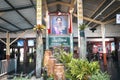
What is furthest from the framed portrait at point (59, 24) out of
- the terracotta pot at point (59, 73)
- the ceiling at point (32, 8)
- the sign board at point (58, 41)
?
the terracotta pot at point (59, 73)

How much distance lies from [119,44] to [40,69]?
15.8 m

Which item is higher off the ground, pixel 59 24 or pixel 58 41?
pixel 59 24

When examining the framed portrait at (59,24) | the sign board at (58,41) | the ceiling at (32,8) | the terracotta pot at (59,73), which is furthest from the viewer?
the framed portrait at (59,24)

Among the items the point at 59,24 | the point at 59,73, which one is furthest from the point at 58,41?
the point at 59,73

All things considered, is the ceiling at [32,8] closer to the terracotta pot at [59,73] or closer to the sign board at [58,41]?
the sign board at [58,41]

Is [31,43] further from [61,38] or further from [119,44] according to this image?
[61,38]

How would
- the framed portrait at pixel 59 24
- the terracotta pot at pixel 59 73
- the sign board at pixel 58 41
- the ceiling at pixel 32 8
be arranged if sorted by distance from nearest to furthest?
1. the terracotta pot at pixel 59 73
2. the ceiling at pixel 32 8
3. the sign board at pixel 58 41
4. the framed portrait at pixel 59 24

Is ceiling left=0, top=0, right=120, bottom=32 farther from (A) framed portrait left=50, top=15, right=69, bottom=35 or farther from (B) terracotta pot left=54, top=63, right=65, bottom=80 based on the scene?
(B) terracotta pot left=54, top=63, right=65, bottom=80

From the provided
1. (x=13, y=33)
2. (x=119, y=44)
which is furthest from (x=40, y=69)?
(x=119, y=44)

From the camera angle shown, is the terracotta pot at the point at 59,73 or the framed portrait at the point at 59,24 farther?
the framed portrait at the point at 59,24

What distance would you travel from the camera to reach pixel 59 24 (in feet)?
49.3

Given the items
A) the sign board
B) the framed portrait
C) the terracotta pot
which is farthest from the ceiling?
the terracotta pot

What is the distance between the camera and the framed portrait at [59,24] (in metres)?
15.0

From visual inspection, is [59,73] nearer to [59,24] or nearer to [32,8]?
[59,24]
